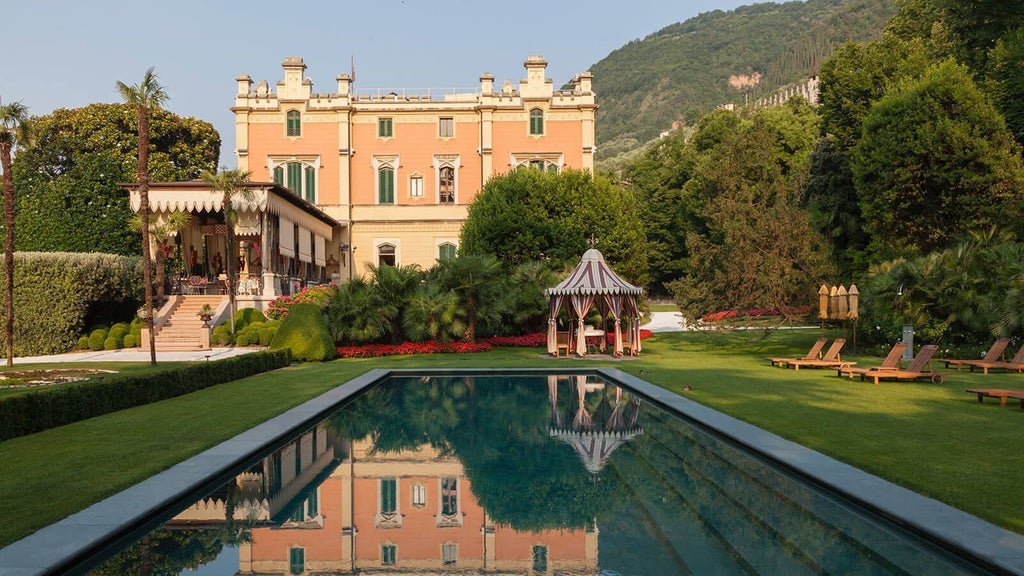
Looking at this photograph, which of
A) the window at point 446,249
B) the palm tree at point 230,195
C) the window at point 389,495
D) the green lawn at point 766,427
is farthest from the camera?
the window at point 446,249

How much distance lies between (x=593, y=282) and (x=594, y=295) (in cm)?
57

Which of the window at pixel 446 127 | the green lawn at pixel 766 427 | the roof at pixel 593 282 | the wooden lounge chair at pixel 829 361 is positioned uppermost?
the window at pixel 446 127

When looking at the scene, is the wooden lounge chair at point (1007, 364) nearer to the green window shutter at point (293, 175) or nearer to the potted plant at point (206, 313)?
the potted plant at point (206, 313)

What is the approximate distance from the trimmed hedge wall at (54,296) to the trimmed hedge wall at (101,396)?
10334 mm

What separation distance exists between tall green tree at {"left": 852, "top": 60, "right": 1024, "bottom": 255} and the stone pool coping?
17.1 m

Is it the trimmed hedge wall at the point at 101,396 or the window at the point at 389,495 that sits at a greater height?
the trimmed hedge wall at the point at 101,396

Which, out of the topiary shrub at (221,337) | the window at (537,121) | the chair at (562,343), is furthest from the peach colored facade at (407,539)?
the window at (537,121)

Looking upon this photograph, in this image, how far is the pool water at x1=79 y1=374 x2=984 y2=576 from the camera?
550 cm

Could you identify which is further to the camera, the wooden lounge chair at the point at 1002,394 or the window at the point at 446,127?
the window at the point at 446,127

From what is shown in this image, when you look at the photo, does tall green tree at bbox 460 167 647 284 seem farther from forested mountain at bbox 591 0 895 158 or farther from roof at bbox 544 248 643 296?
forested mountain at bbox 591 0 895 158

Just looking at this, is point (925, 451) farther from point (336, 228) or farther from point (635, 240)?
point (336, 228)

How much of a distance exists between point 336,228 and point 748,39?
433 feet

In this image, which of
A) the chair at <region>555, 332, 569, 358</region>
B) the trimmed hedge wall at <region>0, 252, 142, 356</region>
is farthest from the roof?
the trimmed hedge wall at <region>0, 252, 142, 356</region>

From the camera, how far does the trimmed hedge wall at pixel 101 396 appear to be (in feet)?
32.9
